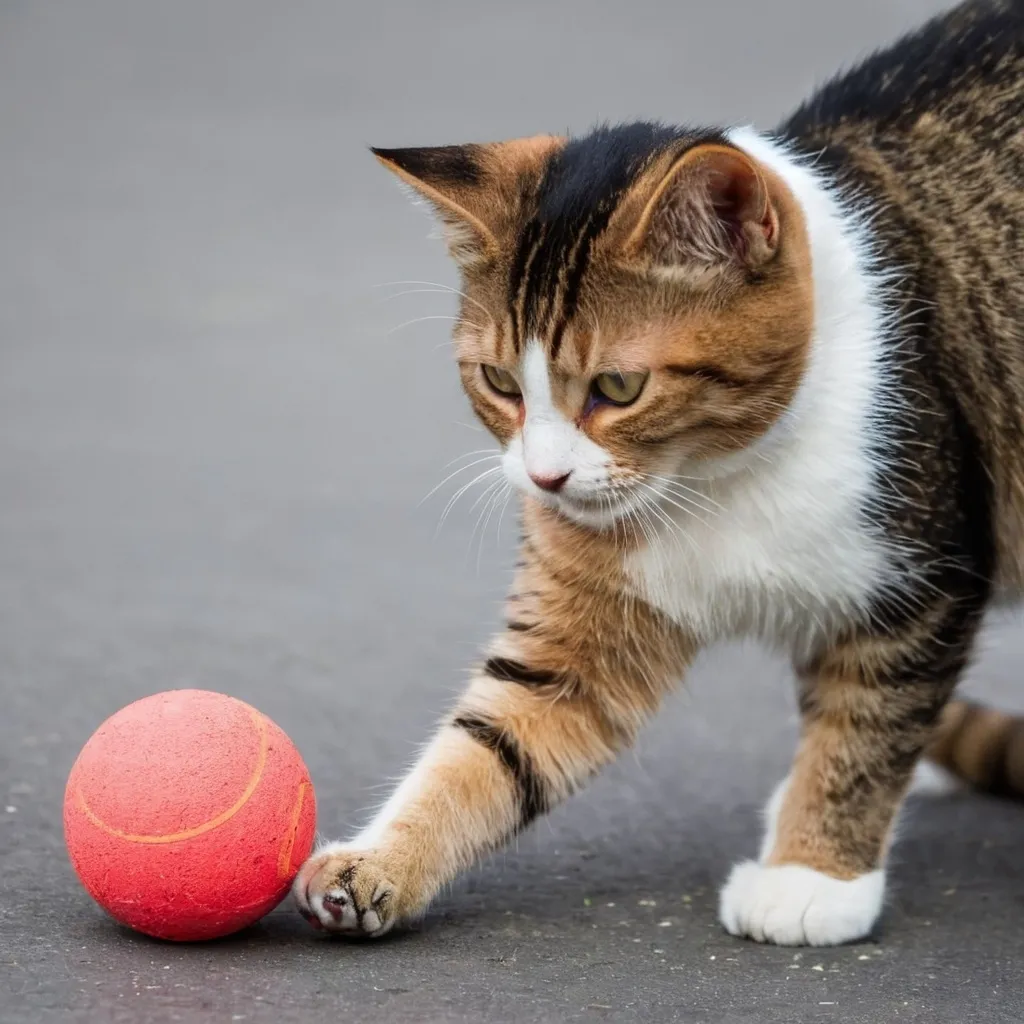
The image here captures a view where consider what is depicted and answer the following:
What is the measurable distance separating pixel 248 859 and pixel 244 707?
23 cm

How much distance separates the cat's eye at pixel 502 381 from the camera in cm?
261

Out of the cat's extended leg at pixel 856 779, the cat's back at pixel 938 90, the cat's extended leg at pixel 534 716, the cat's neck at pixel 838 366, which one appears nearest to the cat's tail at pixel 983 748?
the cat's extended leg at pixel 856 779

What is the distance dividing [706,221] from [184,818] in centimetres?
111

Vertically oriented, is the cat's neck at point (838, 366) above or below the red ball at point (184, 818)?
above

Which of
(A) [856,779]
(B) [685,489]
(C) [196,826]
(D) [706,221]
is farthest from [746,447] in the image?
(C) [196,826]

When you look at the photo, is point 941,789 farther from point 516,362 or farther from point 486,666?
point 516,362

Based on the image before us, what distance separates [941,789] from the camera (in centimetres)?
362

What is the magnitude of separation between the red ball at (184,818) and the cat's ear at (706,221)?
905 mm

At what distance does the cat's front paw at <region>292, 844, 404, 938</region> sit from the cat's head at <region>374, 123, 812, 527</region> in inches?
24.0

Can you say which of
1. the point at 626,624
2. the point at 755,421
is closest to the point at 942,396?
the point at 755,421

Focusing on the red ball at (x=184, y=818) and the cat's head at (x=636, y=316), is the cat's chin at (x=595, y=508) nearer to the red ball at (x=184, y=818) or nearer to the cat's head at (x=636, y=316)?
the cat's head at (x=636, y=316)

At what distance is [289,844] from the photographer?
244 centimetres

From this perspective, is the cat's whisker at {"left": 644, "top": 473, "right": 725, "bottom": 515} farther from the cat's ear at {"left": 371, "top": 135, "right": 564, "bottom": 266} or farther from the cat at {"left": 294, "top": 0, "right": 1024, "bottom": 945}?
the cat's ear at {"left": 371, "top": 135, "right": 564, "bottom": 266}

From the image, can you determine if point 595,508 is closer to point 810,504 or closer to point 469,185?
point 810,504
